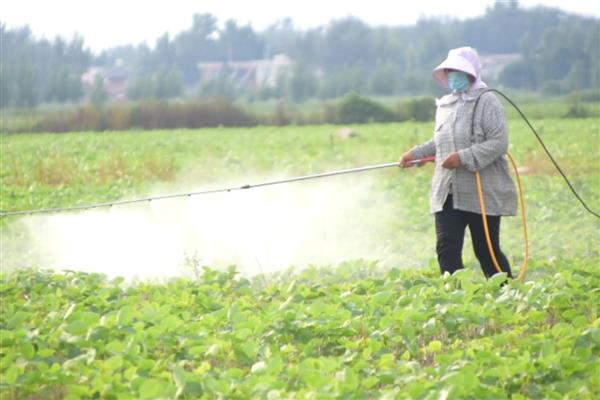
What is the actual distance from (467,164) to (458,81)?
0.50 m

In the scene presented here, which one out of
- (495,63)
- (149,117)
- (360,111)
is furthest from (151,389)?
(495,63)

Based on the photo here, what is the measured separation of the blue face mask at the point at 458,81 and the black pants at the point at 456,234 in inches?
25.3

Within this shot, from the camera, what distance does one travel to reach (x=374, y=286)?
26.2 feet

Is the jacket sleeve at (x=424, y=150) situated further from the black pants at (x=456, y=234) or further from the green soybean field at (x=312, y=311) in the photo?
the green soybean field at (x=312, y=311)

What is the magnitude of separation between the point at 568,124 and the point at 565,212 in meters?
13.2

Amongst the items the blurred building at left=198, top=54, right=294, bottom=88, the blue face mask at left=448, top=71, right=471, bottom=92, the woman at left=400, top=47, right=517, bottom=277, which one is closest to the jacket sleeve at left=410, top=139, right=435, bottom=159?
the woman at left=400, top=47, right=517, bottom=277

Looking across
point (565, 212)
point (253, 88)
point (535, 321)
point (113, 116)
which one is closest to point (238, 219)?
point (565, 212)

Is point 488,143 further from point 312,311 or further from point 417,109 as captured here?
point 417,109

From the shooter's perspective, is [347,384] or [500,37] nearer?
[347,384]

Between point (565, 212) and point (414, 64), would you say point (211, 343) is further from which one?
point (414, 64)

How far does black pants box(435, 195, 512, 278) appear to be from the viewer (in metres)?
8.03

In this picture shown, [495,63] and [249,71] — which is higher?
[249,71]

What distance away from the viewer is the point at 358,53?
3359 cm

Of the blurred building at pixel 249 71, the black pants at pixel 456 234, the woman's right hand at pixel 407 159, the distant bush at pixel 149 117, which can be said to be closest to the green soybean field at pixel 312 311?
the black pants at pixel 456 234
